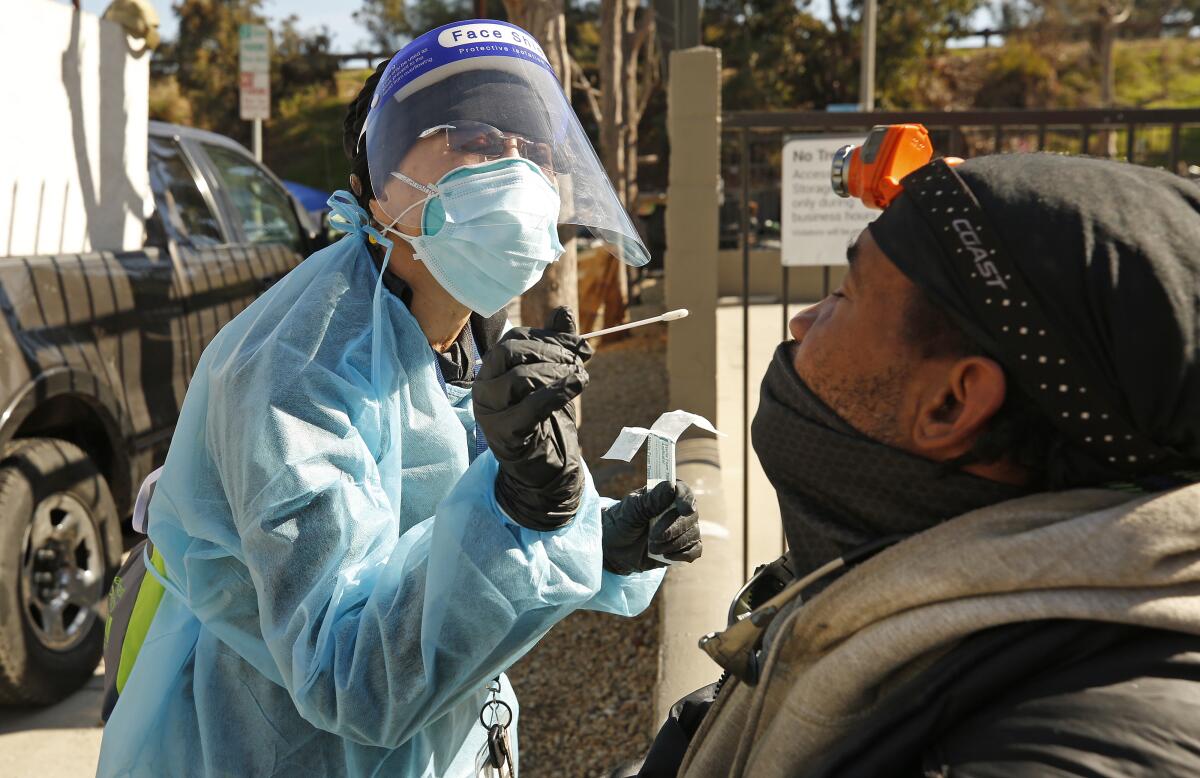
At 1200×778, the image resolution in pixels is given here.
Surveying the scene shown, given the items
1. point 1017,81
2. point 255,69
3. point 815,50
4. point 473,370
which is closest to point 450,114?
point 473,370

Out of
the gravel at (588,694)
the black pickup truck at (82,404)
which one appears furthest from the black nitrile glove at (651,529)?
the black pickup truck at (82,404)

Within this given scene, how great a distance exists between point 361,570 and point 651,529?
0.59 m

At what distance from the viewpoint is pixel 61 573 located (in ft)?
12.4

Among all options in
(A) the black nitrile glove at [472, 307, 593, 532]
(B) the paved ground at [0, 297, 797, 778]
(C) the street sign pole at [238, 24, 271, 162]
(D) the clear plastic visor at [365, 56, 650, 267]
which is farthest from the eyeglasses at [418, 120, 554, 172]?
(C) the street sign pole at [238, 24, 271, 162]

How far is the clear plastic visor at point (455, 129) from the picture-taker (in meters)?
1.75

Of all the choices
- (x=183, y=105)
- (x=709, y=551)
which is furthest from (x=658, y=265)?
(x=183, y=105)

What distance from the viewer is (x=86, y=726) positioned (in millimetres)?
Result: 3654

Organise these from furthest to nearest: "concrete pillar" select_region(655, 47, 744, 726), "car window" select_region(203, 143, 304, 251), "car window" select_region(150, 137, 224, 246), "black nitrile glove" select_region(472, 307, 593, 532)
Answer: "car window" select_region(203, 143, 304, 251) < "car window" select_region(150, 137, 224, 246) < "concrete pillar" select_region(655, 47, 744, 726) < "black nitrile glove" select_region(472, 307, 593, 532)

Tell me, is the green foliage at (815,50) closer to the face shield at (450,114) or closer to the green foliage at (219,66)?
the green foliage at (219,66)

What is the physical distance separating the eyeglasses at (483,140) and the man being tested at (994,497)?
0.74m

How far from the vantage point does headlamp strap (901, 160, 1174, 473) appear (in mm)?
1048

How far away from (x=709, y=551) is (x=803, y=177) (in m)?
1.54

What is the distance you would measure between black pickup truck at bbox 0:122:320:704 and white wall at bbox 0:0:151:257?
0.21 m

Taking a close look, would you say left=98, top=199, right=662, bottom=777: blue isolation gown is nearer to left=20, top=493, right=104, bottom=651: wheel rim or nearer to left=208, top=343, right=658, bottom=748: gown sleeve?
left=208, top=343, right=658, bottom=748: gown sleeve
